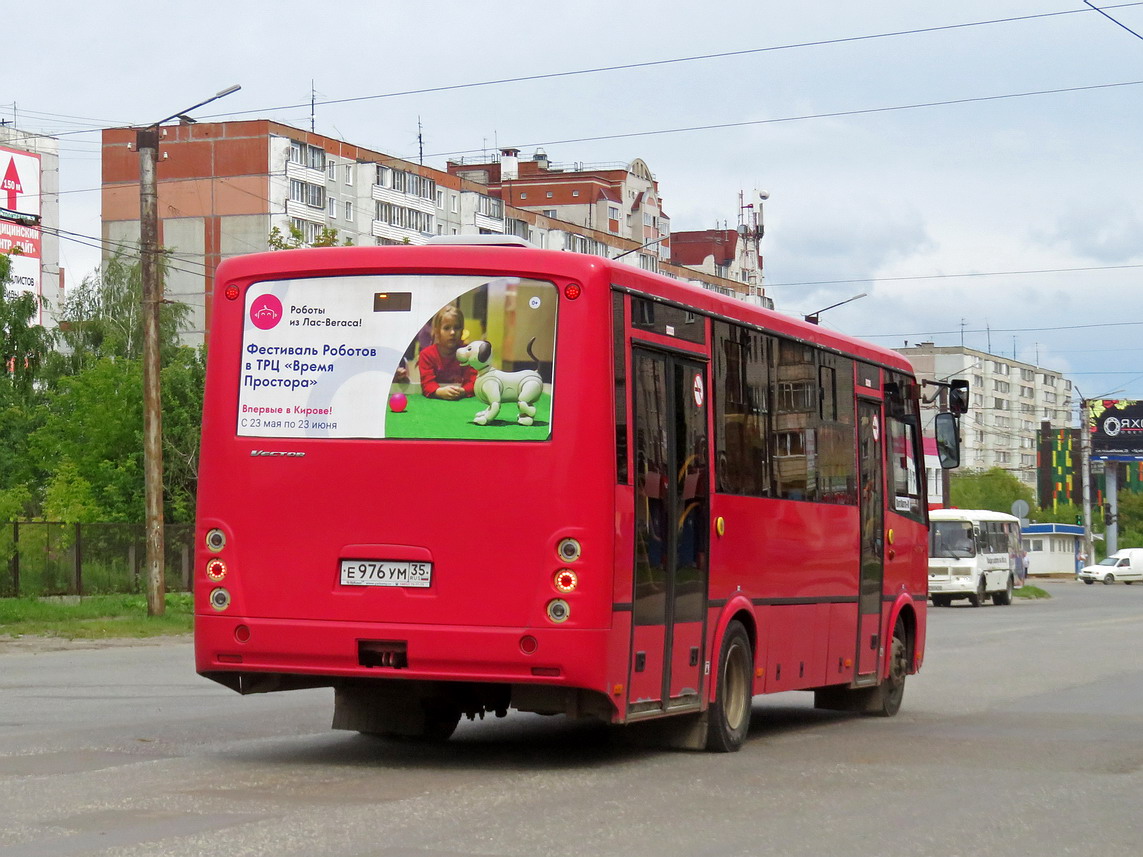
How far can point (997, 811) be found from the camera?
9578 mm

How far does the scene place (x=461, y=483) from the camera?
34.6ft

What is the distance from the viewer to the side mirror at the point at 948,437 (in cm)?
1647

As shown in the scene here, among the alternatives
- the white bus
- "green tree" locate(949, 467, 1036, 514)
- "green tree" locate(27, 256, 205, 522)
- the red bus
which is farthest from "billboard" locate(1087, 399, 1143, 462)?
the red bus

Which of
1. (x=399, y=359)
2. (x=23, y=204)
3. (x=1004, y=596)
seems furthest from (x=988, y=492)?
(x=399, y=359)

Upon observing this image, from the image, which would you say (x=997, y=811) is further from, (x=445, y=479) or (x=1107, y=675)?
(x=1107, y=675)

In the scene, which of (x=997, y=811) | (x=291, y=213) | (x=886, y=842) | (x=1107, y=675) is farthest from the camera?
(x=291, y=213)

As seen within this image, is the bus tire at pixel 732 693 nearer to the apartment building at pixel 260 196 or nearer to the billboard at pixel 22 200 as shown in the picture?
the apartment building at pixel 260 196

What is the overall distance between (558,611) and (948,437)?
23.3ft

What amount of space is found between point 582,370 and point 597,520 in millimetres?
824

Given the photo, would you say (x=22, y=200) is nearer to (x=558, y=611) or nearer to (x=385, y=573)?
(x=385, y=573)

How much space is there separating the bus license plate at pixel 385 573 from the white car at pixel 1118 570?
304 feet

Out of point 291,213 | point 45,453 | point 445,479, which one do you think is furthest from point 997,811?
point 291,213

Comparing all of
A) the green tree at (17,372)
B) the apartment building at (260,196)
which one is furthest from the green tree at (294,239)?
the apartment building at (260,196)

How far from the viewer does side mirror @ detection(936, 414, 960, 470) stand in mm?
16469
